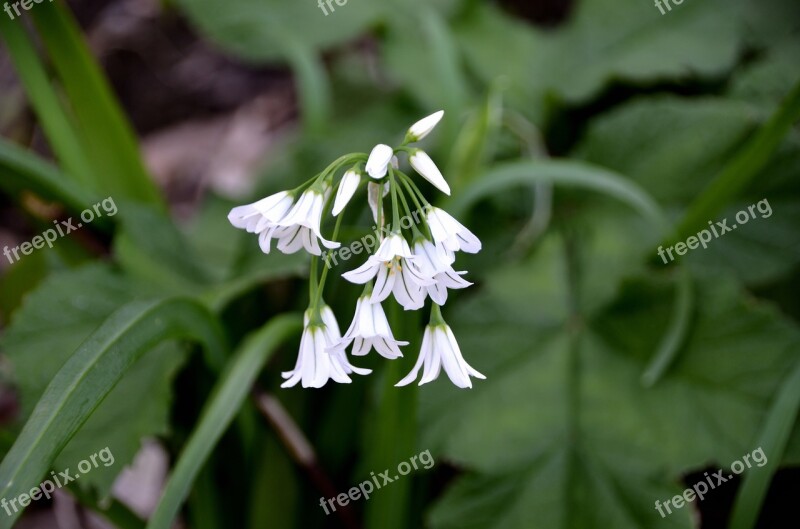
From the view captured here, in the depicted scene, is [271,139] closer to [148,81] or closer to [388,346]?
[148,81]

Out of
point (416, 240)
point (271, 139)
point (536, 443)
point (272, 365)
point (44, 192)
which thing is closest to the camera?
point (416, 240)

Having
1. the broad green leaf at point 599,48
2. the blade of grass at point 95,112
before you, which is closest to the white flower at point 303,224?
the blade of grass at point 95,112

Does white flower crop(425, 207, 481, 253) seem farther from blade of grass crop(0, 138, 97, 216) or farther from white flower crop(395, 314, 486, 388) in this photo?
blade of grass crop(0, 138, 97, 216)

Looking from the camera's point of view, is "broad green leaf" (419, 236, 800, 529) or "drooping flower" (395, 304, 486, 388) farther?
"broad green leaf" (419, 236, 800, 529)

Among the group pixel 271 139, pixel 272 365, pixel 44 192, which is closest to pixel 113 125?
pixel 44 192

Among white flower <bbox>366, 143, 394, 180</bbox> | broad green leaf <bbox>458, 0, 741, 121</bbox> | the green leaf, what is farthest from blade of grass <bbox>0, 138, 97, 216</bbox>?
broad green leaf <bbox>458, 0, 741, 121</bbox>

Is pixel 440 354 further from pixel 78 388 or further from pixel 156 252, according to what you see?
pixel 156 252

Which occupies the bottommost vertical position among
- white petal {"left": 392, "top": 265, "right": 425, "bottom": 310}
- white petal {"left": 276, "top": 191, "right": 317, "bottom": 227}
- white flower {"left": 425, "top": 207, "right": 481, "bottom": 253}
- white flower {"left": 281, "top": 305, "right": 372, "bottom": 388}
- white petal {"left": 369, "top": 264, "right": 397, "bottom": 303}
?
white flower {"left": 281, "top": 305, "right": 372, "bottom": 388}
